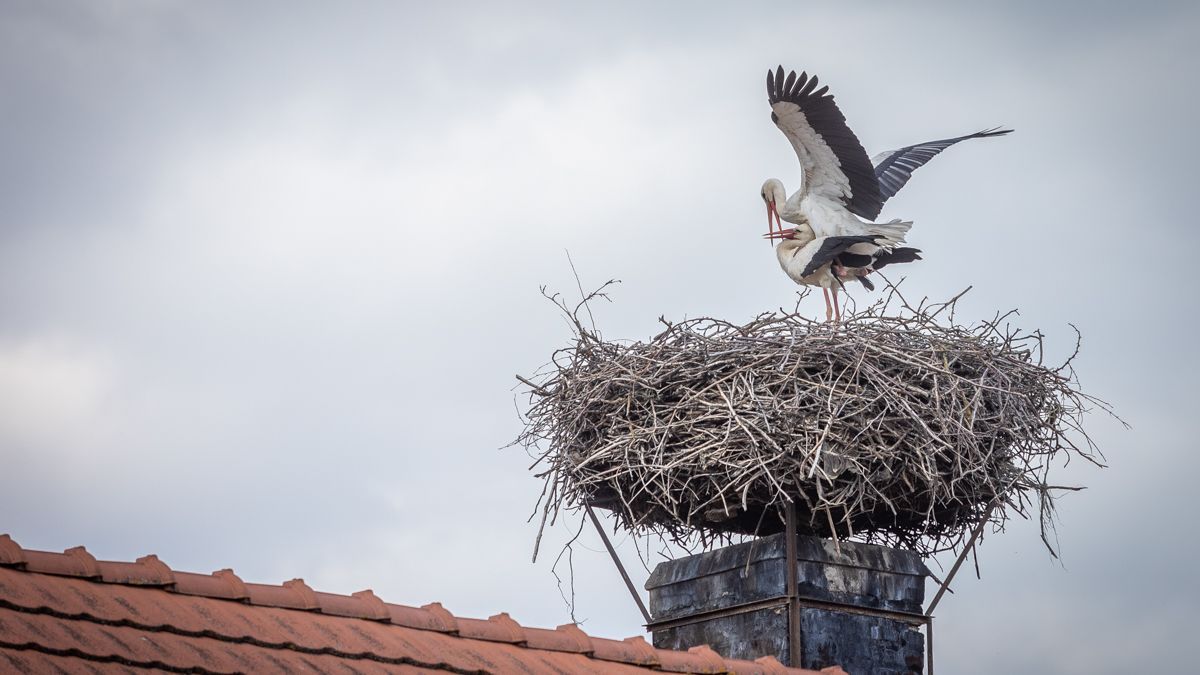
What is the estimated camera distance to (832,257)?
9.11m

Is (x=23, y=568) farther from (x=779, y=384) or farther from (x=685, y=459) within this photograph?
(x=779, y=384)

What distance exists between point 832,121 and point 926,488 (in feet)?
8.78

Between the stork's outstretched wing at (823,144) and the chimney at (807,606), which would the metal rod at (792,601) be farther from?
the stork's outstretched wing at (823,144)

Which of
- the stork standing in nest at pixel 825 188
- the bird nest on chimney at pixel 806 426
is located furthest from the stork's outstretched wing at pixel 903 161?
the bird nest on chimney at pixel 806 426

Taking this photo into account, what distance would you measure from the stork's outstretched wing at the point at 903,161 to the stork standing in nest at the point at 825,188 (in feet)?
0.92

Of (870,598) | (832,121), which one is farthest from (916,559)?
(832,121)

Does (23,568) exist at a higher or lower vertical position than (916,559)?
lower

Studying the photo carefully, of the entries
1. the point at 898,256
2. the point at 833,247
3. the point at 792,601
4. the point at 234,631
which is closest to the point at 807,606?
the point at 792,601

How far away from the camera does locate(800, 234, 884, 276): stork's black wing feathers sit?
898cm

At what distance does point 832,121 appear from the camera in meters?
8.91

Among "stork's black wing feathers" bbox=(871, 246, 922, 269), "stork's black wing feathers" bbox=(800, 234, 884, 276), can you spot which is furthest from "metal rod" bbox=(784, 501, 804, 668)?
"stork's black wing feathers" bbox=(871, 246, 922, 269)

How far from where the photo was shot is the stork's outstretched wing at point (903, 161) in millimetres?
10180

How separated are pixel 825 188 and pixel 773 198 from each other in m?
0.55

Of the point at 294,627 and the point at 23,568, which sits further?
the point at 294,627
